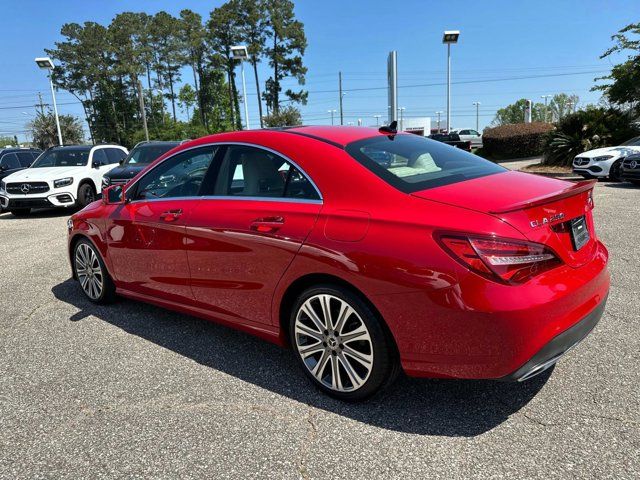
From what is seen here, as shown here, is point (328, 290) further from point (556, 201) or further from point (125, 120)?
point (125, 120)

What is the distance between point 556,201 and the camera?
2.60m

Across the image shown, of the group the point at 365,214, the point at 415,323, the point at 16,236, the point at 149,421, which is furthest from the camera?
the point at 16,236

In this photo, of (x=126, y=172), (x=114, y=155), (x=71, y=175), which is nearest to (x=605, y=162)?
(x=126, y=172)

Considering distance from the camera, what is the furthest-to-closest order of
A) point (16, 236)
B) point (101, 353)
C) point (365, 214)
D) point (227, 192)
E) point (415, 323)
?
1. point (16, 236)
2. point (101, 353)
3. point (227, 192)
4. point (365, 214)
5. point (415, 323)

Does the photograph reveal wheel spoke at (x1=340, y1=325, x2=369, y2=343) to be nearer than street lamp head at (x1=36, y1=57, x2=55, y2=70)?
Yes

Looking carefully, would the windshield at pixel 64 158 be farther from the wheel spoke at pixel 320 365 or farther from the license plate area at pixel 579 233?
the license plate area at pixel 579 233

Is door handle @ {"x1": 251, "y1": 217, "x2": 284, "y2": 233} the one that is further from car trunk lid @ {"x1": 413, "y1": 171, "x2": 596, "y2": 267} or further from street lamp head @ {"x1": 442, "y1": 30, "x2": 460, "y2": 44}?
street lamp head @ {"x1": 442, "y1": 30, "x2": 460, "y2": 44}

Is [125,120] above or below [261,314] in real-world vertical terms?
above

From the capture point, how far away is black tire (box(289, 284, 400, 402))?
267 centimetres

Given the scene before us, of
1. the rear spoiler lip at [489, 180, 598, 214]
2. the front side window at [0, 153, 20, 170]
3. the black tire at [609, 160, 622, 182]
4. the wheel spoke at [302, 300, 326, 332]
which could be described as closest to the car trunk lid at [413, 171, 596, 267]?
the rear spoiler lip at [489, 180, 598, 214]

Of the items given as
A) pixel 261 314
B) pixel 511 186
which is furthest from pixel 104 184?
pixel 511 186

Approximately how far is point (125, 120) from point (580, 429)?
2748 inches

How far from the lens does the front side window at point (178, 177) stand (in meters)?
3.76

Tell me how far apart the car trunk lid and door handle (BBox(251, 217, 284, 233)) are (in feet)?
2.87
